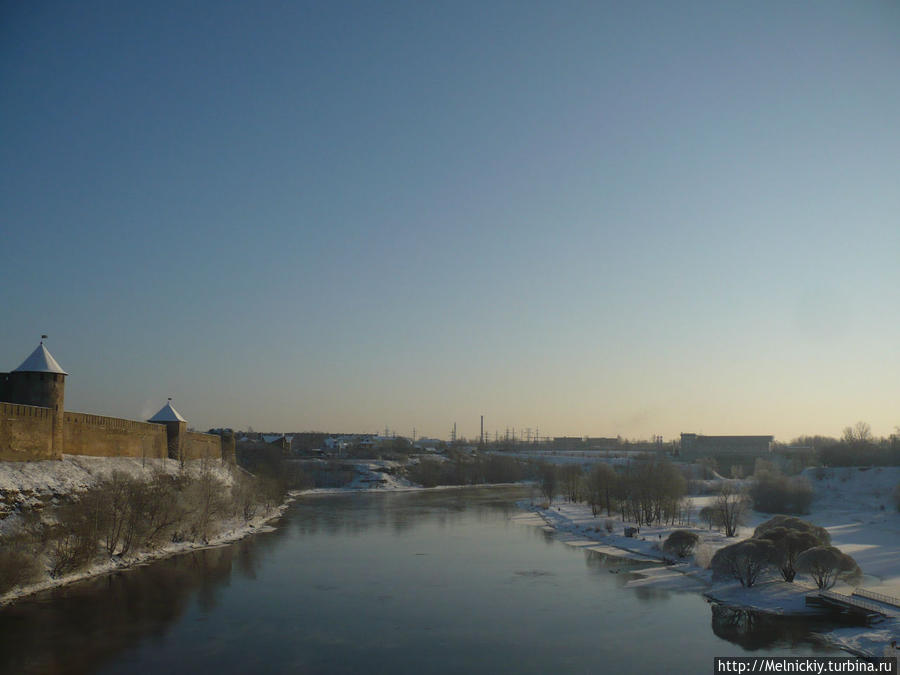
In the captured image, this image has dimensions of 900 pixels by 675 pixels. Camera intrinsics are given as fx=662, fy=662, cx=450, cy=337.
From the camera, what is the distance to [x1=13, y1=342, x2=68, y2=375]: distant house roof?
93.9 ft

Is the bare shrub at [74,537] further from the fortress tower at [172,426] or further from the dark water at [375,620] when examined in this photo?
the fortress tower at [172,426]

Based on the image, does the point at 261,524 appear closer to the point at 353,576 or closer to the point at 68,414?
the point at 68,414

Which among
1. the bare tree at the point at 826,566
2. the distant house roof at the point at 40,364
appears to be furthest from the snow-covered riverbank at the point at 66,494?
the bare tree at the point at 826,566

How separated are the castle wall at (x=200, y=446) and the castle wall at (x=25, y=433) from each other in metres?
17.5

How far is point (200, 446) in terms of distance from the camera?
164ft

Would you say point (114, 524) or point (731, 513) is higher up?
point (114, 524)

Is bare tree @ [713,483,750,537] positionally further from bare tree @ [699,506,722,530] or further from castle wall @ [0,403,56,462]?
castle wall @ [0,403,56,462]

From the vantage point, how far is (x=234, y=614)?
19.3m

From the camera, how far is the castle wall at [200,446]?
46.4 metres

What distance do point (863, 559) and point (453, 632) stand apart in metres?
21.4

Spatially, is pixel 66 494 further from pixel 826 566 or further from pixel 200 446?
pixel 826 566

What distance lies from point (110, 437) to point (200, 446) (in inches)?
613

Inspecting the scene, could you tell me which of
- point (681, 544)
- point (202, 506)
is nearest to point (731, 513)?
point (681, 544)

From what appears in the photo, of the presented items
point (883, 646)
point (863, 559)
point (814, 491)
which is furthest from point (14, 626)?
point (814, 491)
